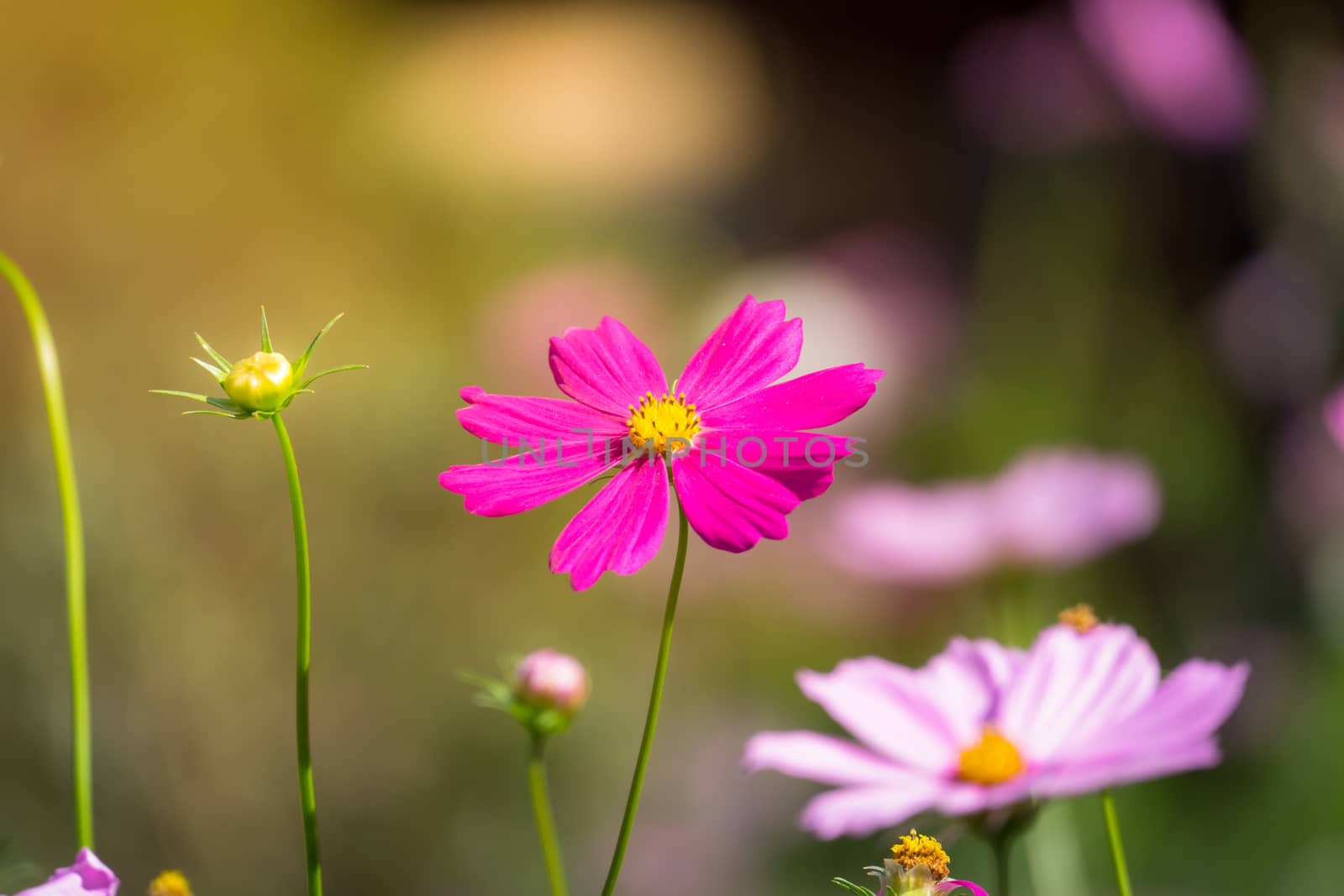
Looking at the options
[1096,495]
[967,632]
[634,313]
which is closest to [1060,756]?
[1096,495]

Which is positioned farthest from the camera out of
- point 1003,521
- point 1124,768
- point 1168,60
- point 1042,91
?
point 1042,91

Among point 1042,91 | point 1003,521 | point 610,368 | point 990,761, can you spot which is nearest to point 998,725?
point 990,761

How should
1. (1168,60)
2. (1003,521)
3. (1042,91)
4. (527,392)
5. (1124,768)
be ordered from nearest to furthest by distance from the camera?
(1124,768) < (1003,521) < (1168,60) < (527,392) < (1042,91)

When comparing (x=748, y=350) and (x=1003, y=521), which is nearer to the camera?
(x=748, y=350)

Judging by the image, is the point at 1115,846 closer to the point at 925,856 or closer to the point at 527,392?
the point at 925,856

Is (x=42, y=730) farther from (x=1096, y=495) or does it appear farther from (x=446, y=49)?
(x=446, y=49)

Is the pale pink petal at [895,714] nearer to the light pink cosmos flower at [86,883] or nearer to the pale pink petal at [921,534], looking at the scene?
the light pink cosmos flower at [86,883]

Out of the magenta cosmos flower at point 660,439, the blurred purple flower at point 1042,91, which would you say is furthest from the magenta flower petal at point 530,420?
the blurred purple flower at point 1042,91
